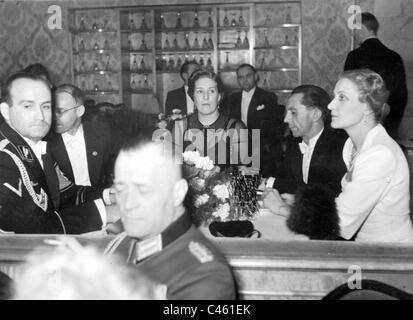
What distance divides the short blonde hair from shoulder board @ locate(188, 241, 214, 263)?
2.9 inches

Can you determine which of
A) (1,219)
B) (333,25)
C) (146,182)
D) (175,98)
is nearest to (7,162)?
(1,219)

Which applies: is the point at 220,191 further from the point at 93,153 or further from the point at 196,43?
the point at 196,43

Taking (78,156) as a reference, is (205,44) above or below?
above

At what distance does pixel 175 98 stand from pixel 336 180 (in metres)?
1.86

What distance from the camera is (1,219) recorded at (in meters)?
1.23

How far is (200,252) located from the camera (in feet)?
2.45

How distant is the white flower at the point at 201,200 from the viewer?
4.90 feet

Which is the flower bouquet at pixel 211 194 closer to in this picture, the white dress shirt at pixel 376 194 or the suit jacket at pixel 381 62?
the white dress shirt at pixel 376 194

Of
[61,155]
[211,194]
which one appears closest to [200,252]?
[211,194]

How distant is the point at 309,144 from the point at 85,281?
4.14 feet

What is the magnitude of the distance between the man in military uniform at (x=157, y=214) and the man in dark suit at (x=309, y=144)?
993 millimetres

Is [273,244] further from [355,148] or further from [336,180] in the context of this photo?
[336,180]

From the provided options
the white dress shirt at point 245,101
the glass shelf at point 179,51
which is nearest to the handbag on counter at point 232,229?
the white dress shirt at point 245,101

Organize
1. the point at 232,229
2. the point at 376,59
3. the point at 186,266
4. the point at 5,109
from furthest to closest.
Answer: the point at 376,59, the point at 232,229, the point at 5,109, the point at 186,266
